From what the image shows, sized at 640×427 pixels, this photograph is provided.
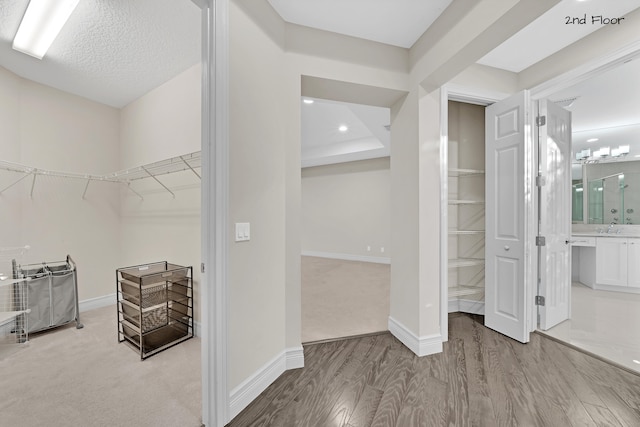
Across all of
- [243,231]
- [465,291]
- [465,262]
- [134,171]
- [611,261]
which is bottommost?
[465,291]

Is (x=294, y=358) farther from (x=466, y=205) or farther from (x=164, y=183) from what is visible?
(x=466, y=205)

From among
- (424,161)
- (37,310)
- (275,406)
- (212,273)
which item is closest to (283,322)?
(275,406)

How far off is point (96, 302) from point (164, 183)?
1.74 m

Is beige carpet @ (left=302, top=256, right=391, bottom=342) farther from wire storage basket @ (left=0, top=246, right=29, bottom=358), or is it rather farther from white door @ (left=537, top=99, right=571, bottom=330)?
wire storage basket @ (left=0, top=246, right=29, bottom=358)

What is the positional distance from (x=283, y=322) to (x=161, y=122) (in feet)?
8.17

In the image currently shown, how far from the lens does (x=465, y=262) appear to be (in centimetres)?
295

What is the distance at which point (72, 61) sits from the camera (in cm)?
238

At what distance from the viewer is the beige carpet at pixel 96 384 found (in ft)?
5.03

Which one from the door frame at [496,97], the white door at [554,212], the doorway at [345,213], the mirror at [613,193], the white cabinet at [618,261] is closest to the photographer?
the door frame at [496,97]

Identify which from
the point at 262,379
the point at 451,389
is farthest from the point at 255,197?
the point at 451,389

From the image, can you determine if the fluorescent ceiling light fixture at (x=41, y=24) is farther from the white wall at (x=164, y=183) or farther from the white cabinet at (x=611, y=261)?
the white cabinet at (x=611, y=261)

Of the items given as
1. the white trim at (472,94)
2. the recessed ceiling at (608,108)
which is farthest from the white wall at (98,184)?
the recessed ceiling at (608,108)

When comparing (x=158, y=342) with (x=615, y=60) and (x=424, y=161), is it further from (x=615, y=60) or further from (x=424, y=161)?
(x=615, y=60)

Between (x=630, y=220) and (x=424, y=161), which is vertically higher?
(x=424, y=161)
